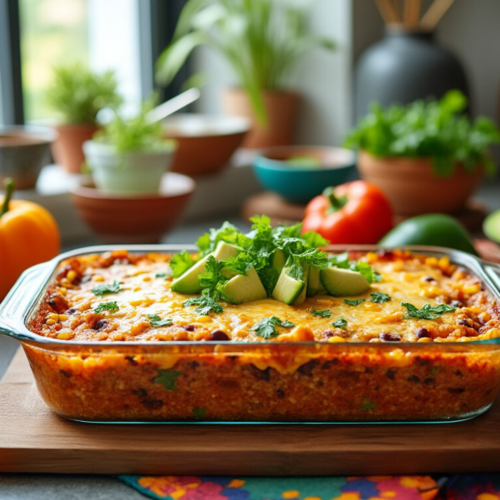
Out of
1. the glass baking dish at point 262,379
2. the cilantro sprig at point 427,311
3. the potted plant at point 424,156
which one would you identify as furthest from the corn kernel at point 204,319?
the potted plant at point 424,156

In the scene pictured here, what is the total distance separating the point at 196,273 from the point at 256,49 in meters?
2.18

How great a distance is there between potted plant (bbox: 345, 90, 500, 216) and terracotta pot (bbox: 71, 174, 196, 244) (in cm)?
69

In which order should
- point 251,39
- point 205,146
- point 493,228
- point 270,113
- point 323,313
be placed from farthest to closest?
point 270,113 < point 251,39 < point 205,146 < point 493,228 < point 323,313

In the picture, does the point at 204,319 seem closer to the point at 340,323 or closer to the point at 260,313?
the point at 260,313

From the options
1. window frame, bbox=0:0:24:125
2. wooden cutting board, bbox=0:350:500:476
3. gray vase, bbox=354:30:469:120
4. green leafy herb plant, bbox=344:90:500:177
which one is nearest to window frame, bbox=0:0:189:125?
window frame, bbox=0:0:24:125

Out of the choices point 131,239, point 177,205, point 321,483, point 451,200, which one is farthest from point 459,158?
point 321,483

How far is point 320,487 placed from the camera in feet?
4.18

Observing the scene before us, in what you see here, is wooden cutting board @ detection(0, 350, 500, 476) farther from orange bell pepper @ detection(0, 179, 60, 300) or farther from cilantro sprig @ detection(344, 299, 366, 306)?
orange bell pepper @ detection(0, 179, 60, 300)

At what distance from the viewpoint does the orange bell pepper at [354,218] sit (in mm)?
2424

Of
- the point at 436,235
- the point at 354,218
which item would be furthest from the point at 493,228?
the point at 354,218

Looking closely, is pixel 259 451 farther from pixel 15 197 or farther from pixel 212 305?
pixel 15 197

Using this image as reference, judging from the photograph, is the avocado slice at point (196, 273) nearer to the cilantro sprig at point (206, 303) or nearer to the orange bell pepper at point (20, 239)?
the cilantro sprig at point (206, 303)

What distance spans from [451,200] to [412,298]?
128 centimetres

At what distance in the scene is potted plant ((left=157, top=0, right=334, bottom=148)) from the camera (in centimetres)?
347
